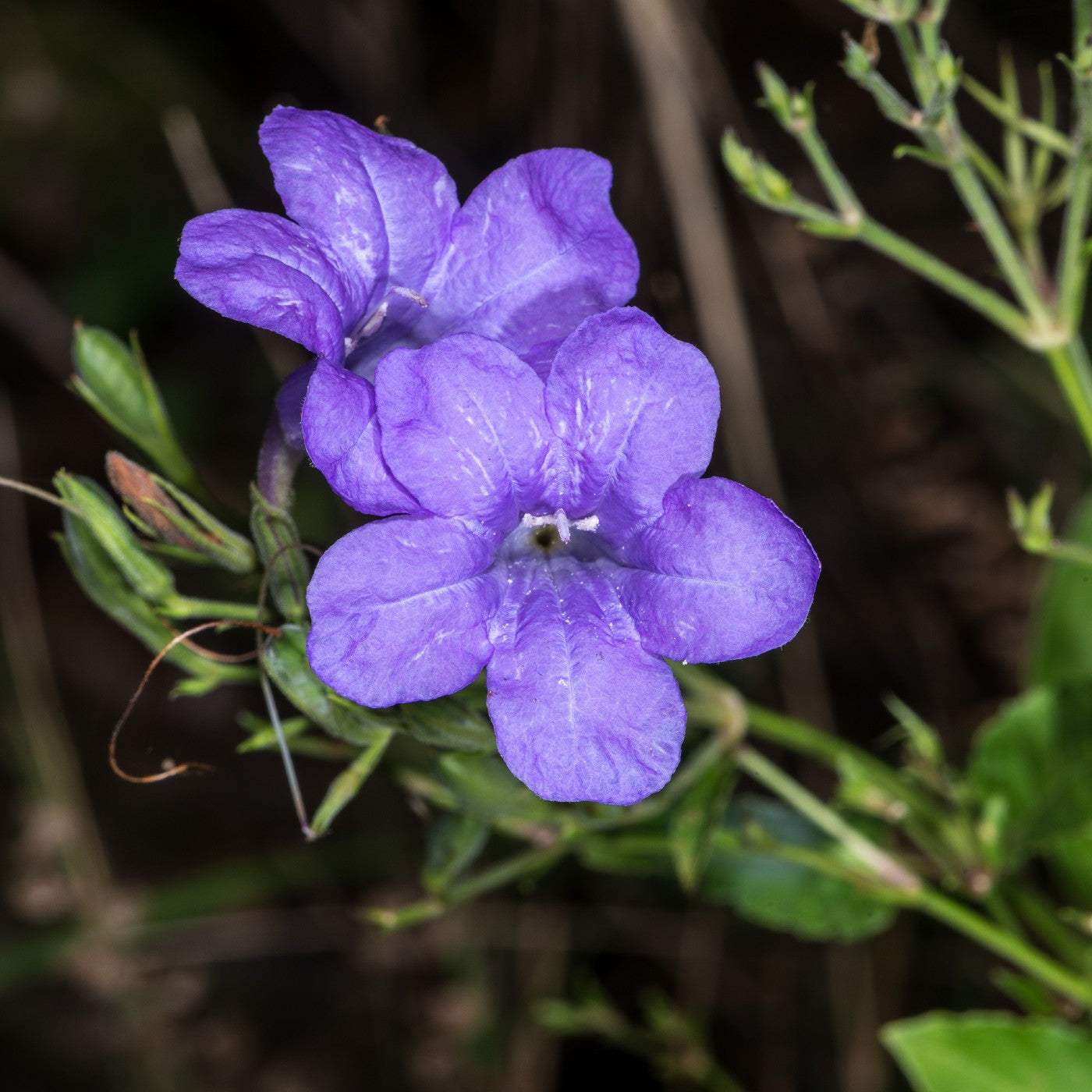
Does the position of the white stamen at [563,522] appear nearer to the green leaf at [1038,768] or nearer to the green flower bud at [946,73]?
the green flower bud at [946,73]

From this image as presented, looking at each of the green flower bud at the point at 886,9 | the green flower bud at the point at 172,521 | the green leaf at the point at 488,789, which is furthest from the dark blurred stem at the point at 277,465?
the green flower bud at the point at 886,9

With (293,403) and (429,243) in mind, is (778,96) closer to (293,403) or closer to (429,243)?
(429,243)

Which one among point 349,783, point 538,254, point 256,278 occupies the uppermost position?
point 256,278

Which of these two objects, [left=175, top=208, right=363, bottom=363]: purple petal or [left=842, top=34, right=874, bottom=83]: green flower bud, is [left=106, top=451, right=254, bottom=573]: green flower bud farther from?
[left=842, top=34, right=874, bottom=83]: green flower bud

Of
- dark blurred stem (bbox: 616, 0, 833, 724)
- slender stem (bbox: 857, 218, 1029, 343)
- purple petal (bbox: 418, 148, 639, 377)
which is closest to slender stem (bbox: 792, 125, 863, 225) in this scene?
slender stem (bbox: 857, 218, 1029, 343)

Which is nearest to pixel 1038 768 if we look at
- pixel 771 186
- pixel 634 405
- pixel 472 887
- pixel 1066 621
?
pixel 1066 621

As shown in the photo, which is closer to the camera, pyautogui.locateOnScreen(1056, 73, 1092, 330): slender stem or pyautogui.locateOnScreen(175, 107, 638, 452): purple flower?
pyautogui.locateOnScreen(175, 107, 638, 452): purple flower

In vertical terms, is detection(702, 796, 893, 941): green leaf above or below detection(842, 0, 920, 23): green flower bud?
below
